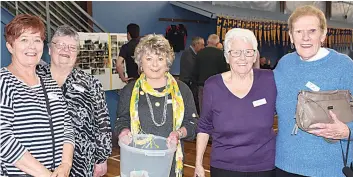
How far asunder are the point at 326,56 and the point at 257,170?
0.69 metres

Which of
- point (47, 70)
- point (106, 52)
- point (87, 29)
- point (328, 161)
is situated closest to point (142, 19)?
point (87, 29)

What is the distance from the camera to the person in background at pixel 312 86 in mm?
1805

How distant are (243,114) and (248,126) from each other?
0.07 metres

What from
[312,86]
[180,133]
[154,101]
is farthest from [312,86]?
[154,101]

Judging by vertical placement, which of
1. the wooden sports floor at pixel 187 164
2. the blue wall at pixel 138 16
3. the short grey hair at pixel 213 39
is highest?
the blue wall at pixel 138 16

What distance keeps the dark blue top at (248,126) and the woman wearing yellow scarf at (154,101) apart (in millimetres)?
223

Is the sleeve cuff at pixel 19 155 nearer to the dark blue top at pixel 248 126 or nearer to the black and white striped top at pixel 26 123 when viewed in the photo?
the black and white striped top at pixel 26 123

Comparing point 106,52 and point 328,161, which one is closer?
point 328,161

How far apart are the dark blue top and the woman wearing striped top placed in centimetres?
82

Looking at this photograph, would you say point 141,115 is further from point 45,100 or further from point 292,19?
point 292,19

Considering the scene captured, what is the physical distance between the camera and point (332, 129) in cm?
175

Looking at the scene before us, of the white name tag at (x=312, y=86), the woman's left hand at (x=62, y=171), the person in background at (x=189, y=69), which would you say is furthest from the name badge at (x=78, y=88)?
the person in background at (x=189, y=69)

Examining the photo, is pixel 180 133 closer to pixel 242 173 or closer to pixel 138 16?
pixel 242 173

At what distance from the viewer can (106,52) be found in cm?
562
